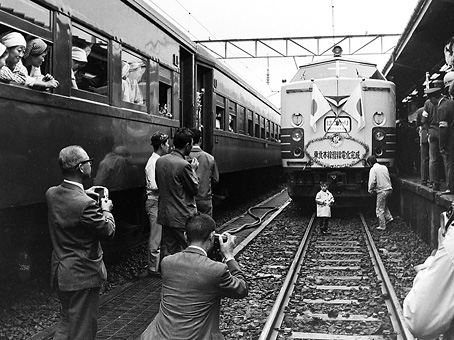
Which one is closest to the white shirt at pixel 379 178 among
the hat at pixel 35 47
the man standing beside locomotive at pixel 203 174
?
the man standing beside locomotive at pixel 203 174

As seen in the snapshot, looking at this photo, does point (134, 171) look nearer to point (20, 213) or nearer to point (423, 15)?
point (20, 213)

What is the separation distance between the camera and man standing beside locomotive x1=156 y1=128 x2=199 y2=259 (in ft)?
17.3

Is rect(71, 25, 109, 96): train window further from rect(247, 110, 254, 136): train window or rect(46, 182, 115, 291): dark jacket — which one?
rect(247, 110, 254, 136): train window

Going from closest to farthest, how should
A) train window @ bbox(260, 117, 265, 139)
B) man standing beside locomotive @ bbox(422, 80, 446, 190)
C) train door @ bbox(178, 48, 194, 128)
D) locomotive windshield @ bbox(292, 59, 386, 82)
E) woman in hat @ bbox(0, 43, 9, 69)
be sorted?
1. woman in hat @ bbox(0, 43, 9, 69)
2. man standing beside locomotive @ bbox(422, 80, 446, 190)
3. train door @ bbox(178, 48, 194, 128)
4. locomotive windshield @ bbox(292, 59, 386, 82)
5. train window @ bbox(260, 117, 265, 139)

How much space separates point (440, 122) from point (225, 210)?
6818mm

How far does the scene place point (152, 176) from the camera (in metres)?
6.45

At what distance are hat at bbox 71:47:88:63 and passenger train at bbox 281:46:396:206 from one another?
612cm

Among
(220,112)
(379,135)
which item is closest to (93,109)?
(220,112)

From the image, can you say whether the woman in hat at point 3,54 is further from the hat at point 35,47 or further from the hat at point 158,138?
the hat at point 158,138

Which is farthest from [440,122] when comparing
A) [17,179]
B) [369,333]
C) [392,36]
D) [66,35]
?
[392,36]

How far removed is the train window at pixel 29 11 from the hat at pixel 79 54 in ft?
1.74

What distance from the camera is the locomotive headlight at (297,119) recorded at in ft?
36.5

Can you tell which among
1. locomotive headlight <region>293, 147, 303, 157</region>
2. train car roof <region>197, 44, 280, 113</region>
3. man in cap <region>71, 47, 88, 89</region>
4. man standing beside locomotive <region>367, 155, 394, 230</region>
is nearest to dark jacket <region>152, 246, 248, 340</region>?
man in cap <region>71, 47, 88, 89</region>

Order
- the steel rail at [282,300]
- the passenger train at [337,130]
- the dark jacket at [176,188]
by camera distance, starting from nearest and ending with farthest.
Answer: the steel rail at [282,300] → the dark jacket at [176,188] → the passenger train at [337,130]
